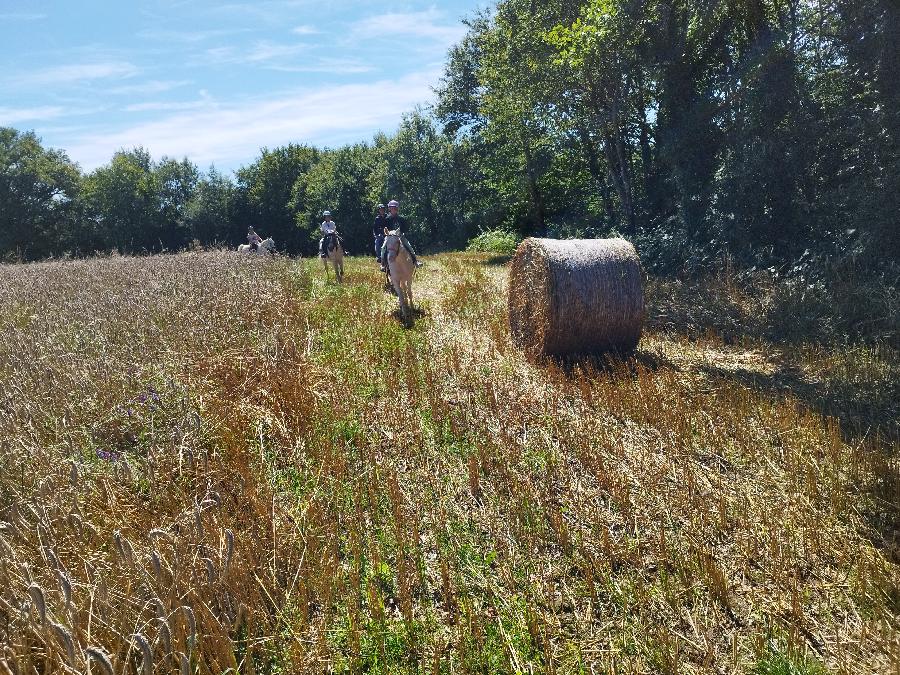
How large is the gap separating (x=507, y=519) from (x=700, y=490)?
1591 mm

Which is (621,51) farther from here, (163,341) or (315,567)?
(315,567)

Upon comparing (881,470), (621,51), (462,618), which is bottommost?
(462,618)

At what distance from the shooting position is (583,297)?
7383 millimetres

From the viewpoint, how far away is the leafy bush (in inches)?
1131

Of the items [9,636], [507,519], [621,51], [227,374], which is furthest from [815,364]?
[621,51]

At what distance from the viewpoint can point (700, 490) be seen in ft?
13.6

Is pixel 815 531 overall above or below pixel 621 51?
below

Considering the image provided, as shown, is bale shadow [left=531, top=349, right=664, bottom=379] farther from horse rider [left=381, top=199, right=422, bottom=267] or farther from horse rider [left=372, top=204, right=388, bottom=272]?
horse rider [left=372, top=204, right=388, bottom=272]

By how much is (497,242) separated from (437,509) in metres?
26.7

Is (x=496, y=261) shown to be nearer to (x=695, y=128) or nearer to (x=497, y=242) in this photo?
(x=497, y=242)

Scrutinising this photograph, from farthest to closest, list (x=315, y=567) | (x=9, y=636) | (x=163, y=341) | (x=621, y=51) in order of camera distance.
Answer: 1. (x=621, y=51)
2. (x=163, y=341)
3. (x=315, y=567)
4. (x=9, y=636)

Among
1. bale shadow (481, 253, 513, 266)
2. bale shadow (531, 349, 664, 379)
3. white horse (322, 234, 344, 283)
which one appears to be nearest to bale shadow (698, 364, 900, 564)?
bale shadow (531, 349, 664, 379)

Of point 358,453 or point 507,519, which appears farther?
point 358,453

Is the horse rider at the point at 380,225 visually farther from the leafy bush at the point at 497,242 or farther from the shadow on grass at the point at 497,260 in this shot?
the leafy bush at the point at 497,242
